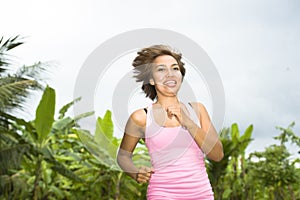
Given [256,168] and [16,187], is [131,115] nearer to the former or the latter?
[16,187]

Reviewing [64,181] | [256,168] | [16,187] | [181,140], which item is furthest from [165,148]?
[256,168]

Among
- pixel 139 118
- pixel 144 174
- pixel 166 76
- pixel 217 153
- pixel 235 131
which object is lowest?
pixel 144 174

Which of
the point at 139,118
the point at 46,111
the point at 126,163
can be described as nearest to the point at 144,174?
the point at 126,163

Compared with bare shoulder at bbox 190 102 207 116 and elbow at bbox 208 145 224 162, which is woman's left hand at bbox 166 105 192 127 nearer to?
bare shoulder at bbox 190 102 207 116

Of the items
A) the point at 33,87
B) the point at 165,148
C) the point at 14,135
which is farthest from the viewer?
the point at 14,135

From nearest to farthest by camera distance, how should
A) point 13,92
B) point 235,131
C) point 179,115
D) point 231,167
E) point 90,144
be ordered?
point 179,115 → point 90,144 → point 13,92 → point 235,131 → point 231,167

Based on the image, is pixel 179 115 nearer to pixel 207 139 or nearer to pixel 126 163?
pixel 207 139

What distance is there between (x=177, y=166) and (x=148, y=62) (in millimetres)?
450

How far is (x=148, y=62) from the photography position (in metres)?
2.01

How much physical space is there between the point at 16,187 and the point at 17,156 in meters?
1.43

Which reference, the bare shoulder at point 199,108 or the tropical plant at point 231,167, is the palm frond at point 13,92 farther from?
the bare shoulder at point 199,108

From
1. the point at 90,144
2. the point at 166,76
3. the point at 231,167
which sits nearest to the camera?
the point at 166,76

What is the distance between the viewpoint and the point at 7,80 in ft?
26.5

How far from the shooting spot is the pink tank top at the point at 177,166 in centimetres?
182
